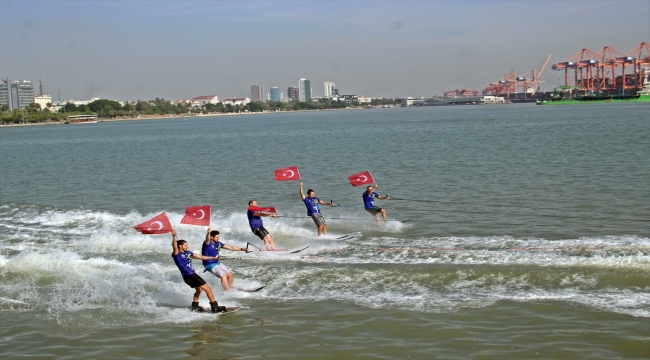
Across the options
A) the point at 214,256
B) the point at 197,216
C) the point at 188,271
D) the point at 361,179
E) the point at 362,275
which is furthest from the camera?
the point at 361,179

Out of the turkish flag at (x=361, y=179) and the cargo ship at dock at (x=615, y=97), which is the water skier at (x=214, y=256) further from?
the cargo ship at dock at (x=615, y=97)

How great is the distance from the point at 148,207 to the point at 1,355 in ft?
55.0

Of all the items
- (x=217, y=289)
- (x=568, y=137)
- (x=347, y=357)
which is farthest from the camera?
(x=568, y=137)

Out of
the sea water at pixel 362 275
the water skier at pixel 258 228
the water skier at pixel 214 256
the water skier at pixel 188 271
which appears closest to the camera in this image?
the sea water at pixel 362 275

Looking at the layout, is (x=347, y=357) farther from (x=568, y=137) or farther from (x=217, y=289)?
(x=568, y=137)

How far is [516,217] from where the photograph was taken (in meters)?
21.8

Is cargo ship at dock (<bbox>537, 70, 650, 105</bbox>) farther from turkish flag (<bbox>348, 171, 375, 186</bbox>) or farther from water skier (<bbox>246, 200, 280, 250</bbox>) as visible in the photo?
water skier (<bbox>246, 200, 280, 250</bbox>)

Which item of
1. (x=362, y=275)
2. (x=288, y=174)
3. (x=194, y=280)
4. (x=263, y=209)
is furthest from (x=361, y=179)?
(x=194, y=280)

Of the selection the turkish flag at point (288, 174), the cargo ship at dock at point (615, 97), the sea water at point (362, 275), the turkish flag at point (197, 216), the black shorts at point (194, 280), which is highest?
the cargo ship at dock at point (615, 97)

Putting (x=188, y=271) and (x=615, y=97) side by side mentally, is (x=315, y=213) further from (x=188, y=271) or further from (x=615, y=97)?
(x=615, y=97)

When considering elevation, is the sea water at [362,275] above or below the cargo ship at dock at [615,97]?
below

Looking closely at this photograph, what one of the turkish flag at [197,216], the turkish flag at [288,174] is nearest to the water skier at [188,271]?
the turkish flag at [197,216]

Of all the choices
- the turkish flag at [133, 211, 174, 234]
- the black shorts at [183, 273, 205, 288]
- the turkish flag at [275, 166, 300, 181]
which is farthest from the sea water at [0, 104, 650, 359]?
the turkish flag at [275, 166, 300, 181]

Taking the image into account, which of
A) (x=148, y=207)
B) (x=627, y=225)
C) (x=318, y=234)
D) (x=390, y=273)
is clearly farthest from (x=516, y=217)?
(x=148, y=207)
